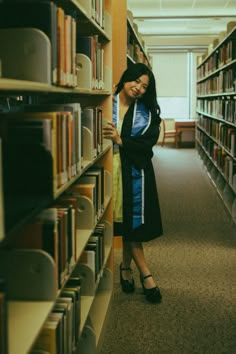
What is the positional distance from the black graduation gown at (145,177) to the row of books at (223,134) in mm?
2588

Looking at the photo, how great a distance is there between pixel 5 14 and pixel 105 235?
1.95 meters

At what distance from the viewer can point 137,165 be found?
354 cm

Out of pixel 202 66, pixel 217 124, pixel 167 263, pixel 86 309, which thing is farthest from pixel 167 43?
pixel 86 309

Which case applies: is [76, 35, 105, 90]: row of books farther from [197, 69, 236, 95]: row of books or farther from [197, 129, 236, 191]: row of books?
[197, 69, 236, 95]: row of books

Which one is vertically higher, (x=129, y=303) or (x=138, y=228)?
(x=138, y=228)

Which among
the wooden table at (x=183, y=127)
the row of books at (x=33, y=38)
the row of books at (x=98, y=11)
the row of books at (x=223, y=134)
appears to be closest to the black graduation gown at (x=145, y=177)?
the row of books at (x=98, y=11)

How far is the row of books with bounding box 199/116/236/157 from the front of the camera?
6148 mm

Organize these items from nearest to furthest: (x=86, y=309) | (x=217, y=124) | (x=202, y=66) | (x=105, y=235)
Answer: (x=86, y=309) → (x=105, y=235) → (x=217, y=124) → (x=202, y=66)

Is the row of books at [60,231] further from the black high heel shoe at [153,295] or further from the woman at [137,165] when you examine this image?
the black high heel shoe at [153,295]

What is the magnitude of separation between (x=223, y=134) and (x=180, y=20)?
502 cm

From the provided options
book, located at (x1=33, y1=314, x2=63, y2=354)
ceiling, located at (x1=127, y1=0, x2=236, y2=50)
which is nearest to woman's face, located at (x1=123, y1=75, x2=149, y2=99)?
book, located at (x1=33, y1=314, x2=63, y2=354)

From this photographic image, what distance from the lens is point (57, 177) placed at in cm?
187

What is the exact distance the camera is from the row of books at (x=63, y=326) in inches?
72.7

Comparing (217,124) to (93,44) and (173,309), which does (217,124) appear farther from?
(93,44)
